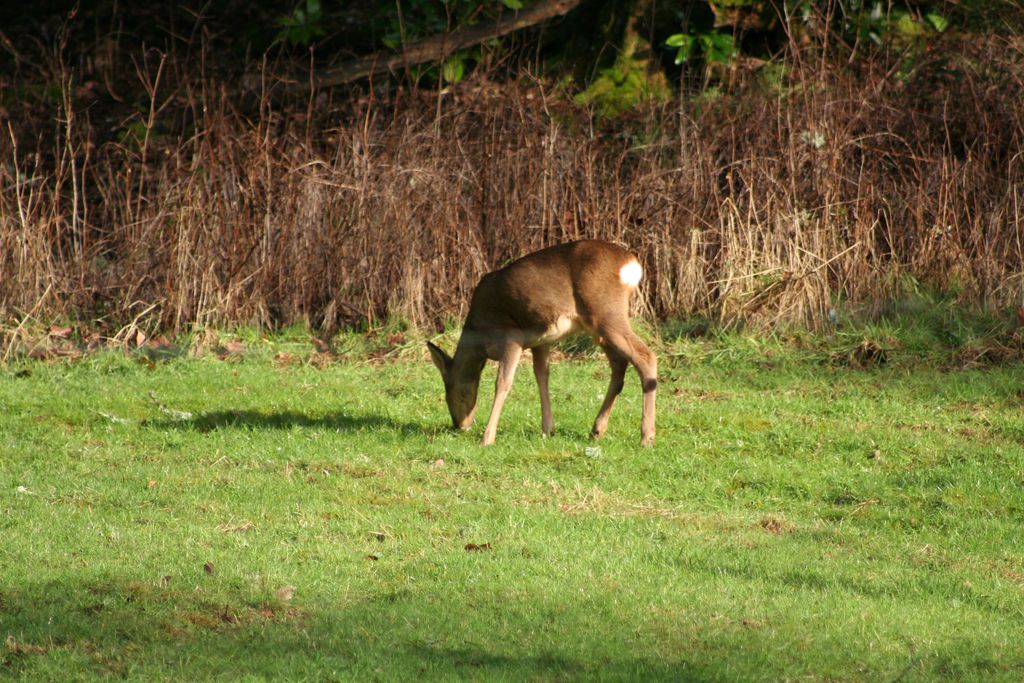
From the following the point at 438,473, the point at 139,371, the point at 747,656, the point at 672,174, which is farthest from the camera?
the point at 672,174

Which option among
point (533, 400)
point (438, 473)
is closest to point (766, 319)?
point (533, 400)

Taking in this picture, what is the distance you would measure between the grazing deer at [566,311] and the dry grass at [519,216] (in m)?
3.24

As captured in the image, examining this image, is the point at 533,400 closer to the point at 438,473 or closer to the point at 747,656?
the point at 438,473

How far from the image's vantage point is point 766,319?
11094mm

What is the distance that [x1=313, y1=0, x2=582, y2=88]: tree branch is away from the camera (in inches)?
583

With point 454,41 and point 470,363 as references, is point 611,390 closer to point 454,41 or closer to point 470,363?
point 470,363

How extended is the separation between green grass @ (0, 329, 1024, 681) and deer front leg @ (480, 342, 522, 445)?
0.14 m

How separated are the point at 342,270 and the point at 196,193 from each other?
4.93 ft

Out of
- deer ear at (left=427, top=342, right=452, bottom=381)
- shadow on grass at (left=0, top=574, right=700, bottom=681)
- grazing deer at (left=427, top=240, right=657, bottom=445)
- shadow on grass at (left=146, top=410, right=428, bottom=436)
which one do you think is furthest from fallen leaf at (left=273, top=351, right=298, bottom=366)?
shadow on grass at (left=0, top=574, right=700, bottom=681)

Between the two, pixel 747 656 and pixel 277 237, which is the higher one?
pixel 277 237

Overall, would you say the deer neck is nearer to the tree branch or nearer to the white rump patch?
the white rump patch

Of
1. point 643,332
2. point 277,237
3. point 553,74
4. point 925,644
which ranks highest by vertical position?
point 553,74

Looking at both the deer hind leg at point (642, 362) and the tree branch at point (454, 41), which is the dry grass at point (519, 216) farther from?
the deer hind leg at point (642, 362)

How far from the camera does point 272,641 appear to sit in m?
4.77
